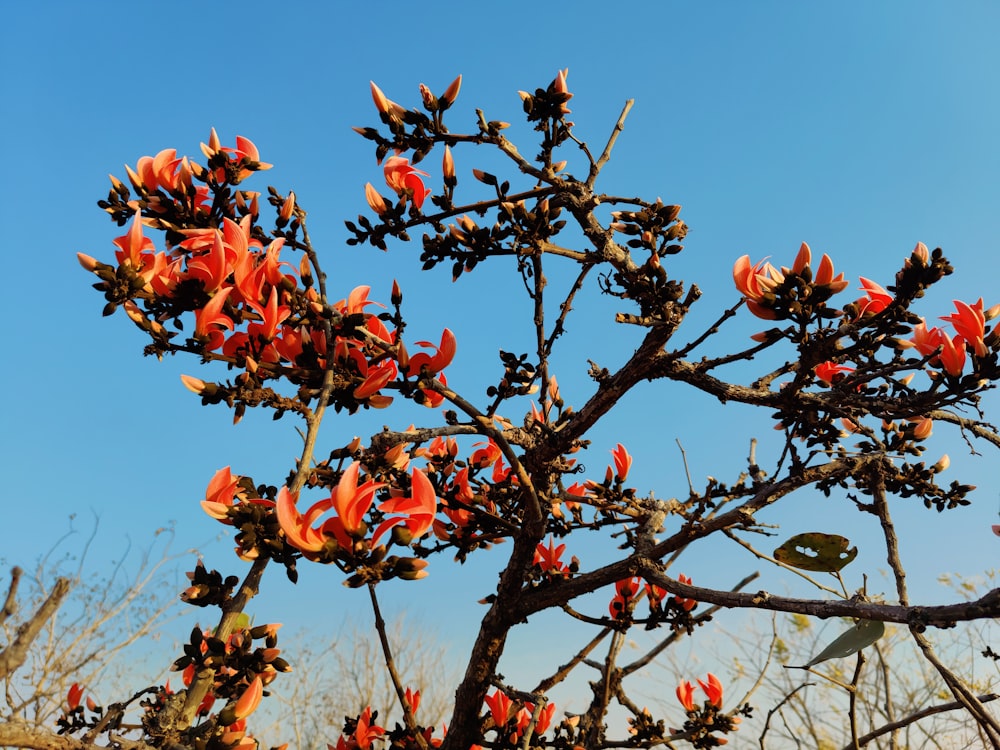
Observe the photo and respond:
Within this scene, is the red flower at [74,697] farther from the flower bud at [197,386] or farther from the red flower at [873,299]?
the red flower at [873,299]

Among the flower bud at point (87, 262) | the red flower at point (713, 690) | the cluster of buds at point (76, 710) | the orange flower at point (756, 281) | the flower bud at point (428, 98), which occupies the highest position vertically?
the flower bud at point (428, 98)

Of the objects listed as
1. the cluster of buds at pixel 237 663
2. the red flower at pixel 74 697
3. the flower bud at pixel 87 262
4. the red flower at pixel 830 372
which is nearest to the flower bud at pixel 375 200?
the flower bud at pixel 87 262

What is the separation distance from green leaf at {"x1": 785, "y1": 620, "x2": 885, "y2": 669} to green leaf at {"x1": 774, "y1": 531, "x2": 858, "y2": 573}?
218 millimetres

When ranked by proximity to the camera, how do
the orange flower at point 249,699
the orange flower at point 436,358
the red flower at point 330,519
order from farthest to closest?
the orange flower at point 436,358 < the orange flower at point 249,699 < the red flower at point 330,519

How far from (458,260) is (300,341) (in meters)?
0.43

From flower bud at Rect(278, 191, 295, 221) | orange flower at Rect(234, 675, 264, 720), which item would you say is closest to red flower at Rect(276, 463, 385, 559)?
orange flower at Rect(234, 675, 264, 720)

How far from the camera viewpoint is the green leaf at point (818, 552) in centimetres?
151

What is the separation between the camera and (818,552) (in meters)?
1.53

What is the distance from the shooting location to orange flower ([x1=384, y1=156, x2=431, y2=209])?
173 cm

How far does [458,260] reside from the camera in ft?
5.63

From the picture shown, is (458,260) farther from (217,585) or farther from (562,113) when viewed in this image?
(217,585)

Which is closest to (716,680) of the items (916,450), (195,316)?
(916,450)

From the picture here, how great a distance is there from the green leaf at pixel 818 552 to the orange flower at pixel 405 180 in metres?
1.13

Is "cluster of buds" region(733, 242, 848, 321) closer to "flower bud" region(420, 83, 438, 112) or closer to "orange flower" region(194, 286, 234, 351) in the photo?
"flower bud" region(420, 83, 438, 112)
